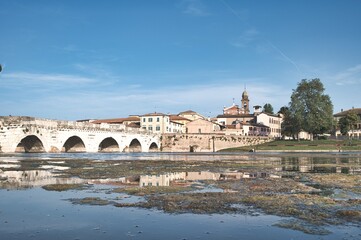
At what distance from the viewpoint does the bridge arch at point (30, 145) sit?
63656 mm

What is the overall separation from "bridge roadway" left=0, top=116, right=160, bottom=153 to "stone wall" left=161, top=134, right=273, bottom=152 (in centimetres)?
1586

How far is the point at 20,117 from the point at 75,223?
52.5 m

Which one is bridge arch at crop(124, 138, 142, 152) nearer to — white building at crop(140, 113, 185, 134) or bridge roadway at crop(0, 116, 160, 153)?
bridge roadway at crop(0, 116, 160, 153)

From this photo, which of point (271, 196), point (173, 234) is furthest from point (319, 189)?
point (173, 234)

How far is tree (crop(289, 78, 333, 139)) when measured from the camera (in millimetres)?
104562

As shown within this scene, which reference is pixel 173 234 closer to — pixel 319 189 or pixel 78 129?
pixel 319 189

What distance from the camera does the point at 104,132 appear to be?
80.1 metres

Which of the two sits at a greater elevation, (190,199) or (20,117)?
(20,117)

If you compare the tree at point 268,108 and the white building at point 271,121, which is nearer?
the white building at point 271,121

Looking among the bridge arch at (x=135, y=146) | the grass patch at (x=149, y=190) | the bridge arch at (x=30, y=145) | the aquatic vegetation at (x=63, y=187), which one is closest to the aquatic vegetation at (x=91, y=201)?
the grass patch at (x=149, y=190)

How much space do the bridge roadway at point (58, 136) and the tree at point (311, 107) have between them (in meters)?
45.3

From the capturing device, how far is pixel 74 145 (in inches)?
3031

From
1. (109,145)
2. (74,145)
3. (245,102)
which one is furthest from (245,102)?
(74,145)

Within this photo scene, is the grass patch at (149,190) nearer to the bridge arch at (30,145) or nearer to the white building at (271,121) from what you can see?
the bridge arch at (30,145)
